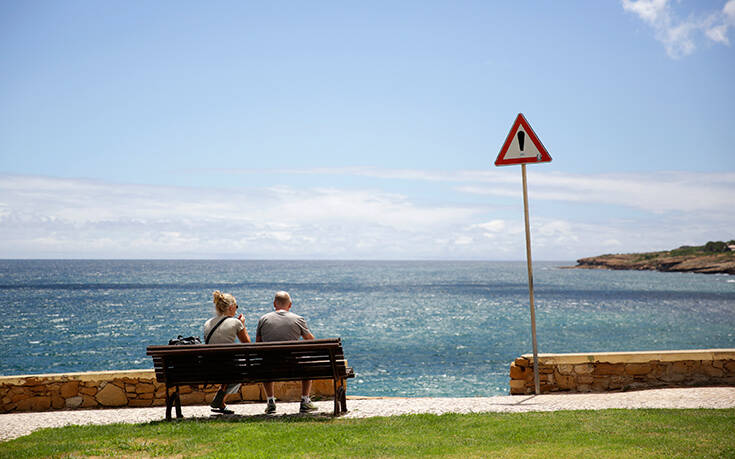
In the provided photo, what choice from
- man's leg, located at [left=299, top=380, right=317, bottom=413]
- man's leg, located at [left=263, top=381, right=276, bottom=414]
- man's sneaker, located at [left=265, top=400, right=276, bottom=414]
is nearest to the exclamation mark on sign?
man's leg, located at [left=299, top=380, right=317, bottom=413]

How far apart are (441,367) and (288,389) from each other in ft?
56.3

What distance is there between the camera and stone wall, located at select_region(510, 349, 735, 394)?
8227mm

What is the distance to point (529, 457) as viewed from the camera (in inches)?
187

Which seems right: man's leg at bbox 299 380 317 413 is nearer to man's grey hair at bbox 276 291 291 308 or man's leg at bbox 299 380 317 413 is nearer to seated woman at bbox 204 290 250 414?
seated woman at bbox 204 290 250 414

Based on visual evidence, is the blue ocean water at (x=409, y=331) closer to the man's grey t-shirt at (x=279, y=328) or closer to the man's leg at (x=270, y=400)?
the man's leg at (x=270, y=400)

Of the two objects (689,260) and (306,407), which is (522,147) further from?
(689,260)

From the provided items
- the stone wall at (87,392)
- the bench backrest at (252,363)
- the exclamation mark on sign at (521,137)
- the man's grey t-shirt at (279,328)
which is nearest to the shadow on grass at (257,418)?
the bench backrest at (252,363)

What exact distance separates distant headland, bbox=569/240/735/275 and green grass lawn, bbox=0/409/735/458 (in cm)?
13974

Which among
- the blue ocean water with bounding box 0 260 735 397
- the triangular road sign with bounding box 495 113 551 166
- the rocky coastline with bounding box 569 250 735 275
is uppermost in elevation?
the triangular road sign with bounding box 495 113 551 166

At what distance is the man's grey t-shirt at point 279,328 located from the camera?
291 inches

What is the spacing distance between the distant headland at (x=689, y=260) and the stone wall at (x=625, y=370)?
136657 millimetres

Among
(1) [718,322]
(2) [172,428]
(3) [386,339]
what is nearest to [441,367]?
(3) [386,339]

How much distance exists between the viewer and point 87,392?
7.98 m

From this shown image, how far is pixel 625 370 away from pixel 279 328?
456 cm
